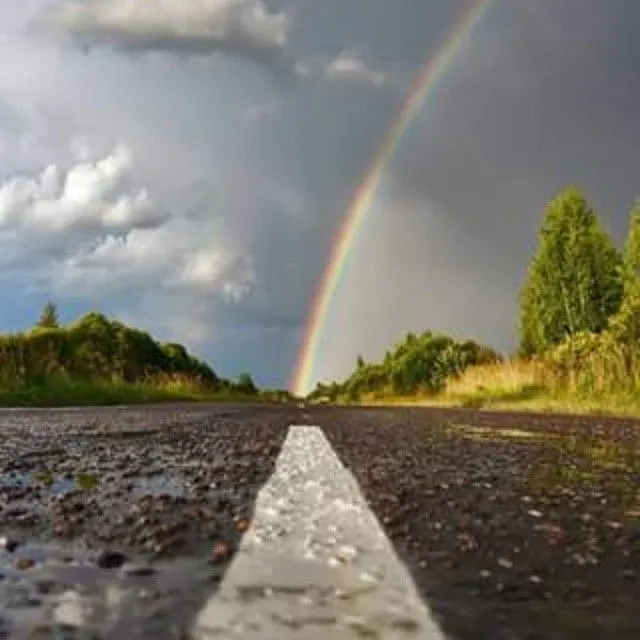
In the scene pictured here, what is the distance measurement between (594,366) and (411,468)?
1939 cm

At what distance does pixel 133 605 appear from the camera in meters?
3.29

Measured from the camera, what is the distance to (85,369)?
1475 inches

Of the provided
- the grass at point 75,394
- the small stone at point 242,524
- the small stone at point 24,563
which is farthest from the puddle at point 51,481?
the grass at point 75,394

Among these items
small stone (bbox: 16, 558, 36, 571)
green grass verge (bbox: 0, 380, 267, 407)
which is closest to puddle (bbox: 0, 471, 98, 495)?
small stone (bbox: 16, 558, 36, 571)

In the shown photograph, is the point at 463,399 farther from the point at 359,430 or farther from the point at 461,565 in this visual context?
the point at 461,565

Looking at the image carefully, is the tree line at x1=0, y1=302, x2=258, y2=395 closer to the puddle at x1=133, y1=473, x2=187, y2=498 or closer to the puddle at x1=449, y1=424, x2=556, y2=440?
the puddle at x1=449, y1=424, x2=556, y2=440

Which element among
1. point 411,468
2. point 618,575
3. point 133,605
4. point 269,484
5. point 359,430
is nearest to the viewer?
point 133,605

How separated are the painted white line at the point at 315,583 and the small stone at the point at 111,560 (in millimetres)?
428

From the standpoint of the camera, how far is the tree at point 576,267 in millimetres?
62375

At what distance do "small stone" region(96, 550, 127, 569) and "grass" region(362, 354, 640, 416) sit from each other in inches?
720

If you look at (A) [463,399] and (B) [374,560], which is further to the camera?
(A) [463,399]

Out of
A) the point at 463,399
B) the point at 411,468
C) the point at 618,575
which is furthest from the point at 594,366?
the point at 618,575

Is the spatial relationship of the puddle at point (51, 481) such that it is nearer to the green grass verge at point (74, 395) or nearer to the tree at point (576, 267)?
the green grass verge at point (74, 395)

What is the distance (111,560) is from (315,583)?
2.92 ft
